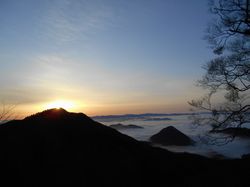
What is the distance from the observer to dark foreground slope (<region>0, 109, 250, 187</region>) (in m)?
13.0

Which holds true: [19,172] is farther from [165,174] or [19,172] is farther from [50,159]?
[165,174]

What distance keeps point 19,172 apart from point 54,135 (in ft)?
12.9

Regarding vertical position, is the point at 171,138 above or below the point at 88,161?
below

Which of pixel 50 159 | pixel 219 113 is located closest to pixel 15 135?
pixel 50 159

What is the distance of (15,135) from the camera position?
1634 centimetres

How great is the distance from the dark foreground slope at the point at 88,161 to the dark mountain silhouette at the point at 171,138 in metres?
31.6

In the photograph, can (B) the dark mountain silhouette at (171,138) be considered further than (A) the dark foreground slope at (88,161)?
Yes

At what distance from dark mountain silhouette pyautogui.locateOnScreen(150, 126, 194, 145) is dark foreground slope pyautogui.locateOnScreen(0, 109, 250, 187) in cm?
3156

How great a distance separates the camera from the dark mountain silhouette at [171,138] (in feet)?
160

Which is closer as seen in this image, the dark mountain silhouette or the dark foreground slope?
the dark foreground slope

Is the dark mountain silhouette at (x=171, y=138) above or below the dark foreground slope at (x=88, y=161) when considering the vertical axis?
below

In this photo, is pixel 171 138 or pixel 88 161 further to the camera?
pixel 171 138

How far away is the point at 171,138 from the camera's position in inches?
1948

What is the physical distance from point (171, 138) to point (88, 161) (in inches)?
1446
